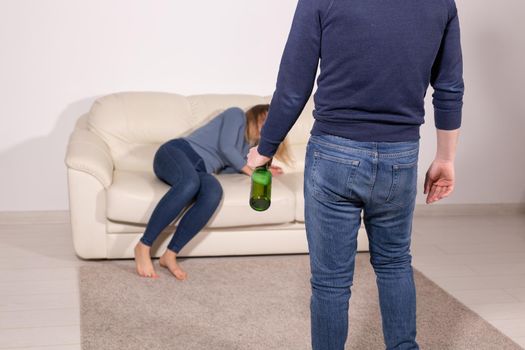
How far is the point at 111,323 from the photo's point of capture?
259 centimetres

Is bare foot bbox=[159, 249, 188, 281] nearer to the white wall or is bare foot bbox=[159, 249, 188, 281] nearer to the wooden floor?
the wooden floor

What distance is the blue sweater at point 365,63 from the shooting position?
1563mm

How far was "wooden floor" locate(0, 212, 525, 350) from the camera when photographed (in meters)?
2.60

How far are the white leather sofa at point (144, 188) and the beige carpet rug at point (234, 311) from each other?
10cm

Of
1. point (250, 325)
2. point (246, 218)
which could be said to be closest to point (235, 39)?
point (246, 218)

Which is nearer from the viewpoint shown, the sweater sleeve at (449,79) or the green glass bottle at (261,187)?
the sweater sleeve at (449,79)

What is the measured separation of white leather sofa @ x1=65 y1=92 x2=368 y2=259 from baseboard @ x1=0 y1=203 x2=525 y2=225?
0.58 meters

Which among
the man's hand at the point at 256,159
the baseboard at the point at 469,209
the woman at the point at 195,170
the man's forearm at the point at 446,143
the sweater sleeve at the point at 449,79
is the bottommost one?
the baseboard at the point at 469,209

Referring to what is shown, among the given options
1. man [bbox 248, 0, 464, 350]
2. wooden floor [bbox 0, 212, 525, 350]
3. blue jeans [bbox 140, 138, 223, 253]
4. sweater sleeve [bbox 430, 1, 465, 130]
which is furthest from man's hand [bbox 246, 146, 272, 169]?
blue jeans [bbox 140, 138, 223, 253]

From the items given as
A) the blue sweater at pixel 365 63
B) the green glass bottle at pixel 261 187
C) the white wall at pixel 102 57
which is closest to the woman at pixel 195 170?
the white wall at pixel 102 57

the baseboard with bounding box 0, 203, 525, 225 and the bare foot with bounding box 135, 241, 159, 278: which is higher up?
the bare foot with bounding box 135, 241, 159, 278

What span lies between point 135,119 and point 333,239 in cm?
213

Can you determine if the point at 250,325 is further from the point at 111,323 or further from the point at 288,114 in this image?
the point at 288,114

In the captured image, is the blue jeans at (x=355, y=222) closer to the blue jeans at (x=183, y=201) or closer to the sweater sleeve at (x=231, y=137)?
the blue jeans at (x=183, y=201)
